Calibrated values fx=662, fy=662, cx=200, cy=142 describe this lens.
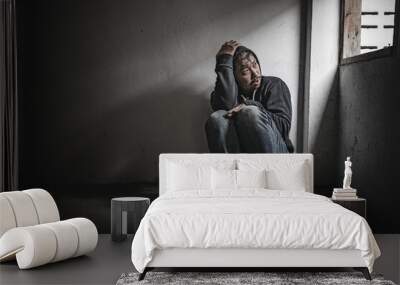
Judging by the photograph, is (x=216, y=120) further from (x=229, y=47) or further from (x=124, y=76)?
(x=124, y=76)

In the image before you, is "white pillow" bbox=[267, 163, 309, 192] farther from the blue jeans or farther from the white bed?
the blue jeans

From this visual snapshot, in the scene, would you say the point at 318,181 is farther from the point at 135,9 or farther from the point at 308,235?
the point at 308,235

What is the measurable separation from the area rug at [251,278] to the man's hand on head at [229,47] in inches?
188

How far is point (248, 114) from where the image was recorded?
29.6ft

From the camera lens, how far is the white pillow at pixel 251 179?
641cm

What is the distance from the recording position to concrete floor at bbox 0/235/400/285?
4.80 metres

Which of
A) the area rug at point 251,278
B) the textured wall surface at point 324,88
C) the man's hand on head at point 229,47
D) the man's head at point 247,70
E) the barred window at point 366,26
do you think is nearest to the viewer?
the area rug at point 251,278

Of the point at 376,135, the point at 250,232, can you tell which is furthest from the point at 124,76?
the point at 250,232

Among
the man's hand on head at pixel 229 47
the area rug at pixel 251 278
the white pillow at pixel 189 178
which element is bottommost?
the area rug at pixel 251 278

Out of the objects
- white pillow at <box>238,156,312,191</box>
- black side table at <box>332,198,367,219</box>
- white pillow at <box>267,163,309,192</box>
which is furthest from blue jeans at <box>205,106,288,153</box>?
black side table at <box>332,198,367,219</box>

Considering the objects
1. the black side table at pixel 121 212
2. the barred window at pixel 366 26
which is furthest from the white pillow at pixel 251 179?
the barred window at pixel 366 26

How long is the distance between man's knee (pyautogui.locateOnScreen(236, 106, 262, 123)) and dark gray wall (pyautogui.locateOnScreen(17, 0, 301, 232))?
1.72ft

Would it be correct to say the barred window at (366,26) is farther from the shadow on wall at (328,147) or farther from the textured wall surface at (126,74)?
the textured wall surface at (126,74)

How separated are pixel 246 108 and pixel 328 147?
1.23 metres
